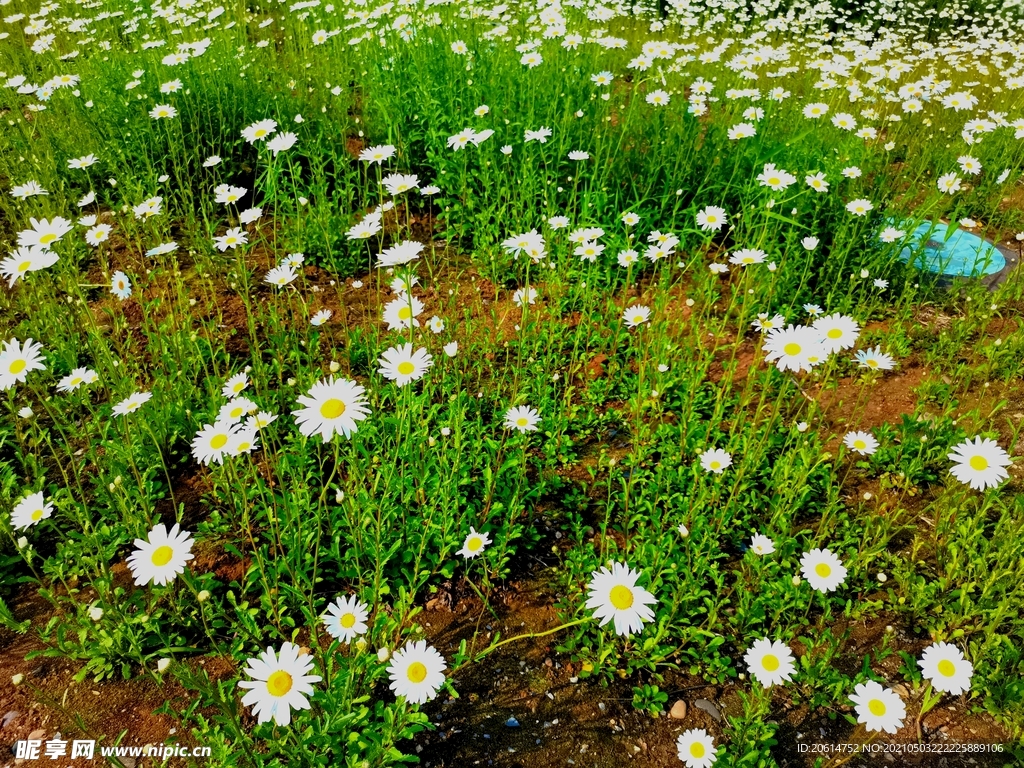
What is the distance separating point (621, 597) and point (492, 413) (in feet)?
4.28

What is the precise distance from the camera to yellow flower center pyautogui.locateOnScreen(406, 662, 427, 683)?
1.54 m

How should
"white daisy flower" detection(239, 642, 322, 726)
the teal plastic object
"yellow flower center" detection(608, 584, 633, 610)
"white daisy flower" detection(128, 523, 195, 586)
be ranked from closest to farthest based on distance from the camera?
1. "white daisy flower" detection(239, 642, 322, 726)
2. "white daisy flower" detection(128, 523, 195, 586)
3. "yellow flower center" detection(608, 584, 633, 610)
4. the teal plastic object

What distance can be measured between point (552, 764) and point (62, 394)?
8.64 ft

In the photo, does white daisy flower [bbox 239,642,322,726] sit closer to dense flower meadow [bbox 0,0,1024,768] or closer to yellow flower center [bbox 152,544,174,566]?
dense flower meadow [bbox 0,0,1024,768]

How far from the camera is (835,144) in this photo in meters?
4.09

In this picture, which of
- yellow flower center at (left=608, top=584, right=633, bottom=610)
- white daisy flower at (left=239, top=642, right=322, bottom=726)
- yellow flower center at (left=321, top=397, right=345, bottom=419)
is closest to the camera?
white daisy flower at (left=239, top=642, right=322, bottom=726)

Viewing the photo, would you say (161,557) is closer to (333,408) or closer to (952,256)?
(333,408)

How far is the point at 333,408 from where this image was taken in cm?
183

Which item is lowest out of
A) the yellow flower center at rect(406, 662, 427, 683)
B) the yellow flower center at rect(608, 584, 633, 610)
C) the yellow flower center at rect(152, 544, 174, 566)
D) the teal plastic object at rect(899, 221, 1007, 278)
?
the teal plastic object at rect(899, 221, 1007, 278)

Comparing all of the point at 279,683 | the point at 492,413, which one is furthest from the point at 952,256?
the point at 279,683

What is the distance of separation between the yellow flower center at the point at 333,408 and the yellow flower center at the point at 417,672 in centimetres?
72

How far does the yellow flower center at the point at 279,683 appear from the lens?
55.3 inches

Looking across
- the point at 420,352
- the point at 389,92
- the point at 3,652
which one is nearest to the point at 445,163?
the point at 389,92

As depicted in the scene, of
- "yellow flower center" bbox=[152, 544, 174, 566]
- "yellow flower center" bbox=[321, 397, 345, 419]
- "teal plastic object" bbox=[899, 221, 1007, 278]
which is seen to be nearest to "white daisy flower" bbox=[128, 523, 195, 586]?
"yellow flower center" bbox=[152, 544, 174, 566]
